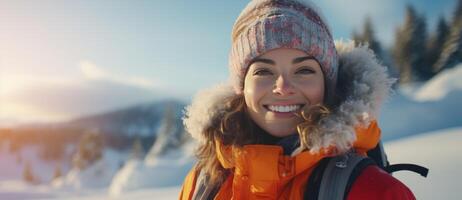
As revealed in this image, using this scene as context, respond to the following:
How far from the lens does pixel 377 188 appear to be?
3.71 ft

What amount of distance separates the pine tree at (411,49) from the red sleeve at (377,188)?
1551 cm

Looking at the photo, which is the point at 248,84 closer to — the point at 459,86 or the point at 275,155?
the point at 275,155

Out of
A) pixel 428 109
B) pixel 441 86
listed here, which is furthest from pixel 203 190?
pixel 441 86

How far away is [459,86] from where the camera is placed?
12.4 m

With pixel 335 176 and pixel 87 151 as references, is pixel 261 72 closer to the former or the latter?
pixel 335 176

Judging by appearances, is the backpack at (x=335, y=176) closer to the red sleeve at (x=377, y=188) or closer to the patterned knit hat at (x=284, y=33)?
the red sleeve at (x=377, y=188)

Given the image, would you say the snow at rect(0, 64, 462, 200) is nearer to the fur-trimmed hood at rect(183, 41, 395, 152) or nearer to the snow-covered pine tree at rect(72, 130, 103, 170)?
the fur-trimmed hood at rect(183, 41, 395, 152)

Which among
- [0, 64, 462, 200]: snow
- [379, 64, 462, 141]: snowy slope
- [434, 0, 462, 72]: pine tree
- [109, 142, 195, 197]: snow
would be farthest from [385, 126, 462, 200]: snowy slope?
[434, 0, 462, 72]: pine tree

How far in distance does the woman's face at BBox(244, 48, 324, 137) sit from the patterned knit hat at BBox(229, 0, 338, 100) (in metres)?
0.03

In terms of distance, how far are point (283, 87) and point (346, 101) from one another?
0.69 ft

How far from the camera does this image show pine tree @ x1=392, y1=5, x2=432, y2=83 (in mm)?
15586

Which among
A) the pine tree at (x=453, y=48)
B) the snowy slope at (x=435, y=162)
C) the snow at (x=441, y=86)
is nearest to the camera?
the snowy slope at (x=435, y=162)

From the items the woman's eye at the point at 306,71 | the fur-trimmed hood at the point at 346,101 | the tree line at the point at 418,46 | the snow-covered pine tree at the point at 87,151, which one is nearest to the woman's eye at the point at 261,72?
the woman's eye at the point at 306,71

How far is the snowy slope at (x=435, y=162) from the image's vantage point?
3404 mm
